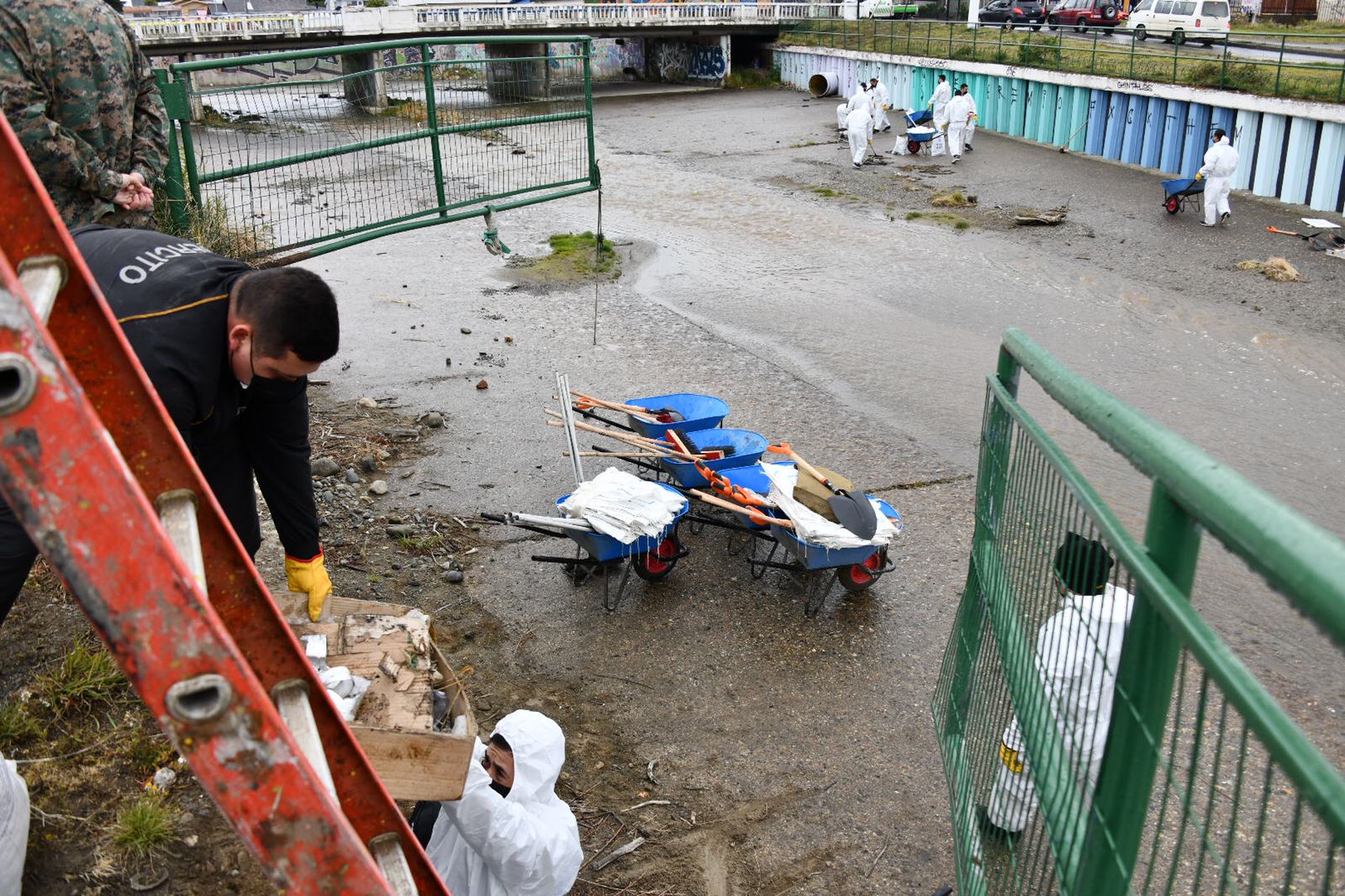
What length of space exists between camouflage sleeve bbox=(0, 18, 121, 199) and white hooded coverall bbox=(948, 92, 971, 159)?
17139 millimetres

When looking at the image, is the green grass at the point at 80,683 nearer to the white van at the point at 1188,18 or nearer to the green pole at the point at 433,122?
the green pole at the point at 433,122

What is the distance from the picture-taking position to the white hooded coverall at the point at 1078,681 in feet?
5.86

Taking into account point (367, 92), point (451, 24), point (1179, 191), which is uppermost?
point (451, 24)

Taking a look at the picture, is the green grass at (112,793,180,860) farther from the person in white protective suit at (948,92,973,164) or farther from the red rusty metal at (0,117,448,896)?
the person in white protective suit at (948,92,973,164)

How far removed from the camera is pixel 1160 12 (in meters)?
30.6

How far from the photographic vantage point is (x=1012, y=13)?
36.4 metres

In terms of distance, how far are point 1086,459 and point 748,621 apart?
9.50 ft

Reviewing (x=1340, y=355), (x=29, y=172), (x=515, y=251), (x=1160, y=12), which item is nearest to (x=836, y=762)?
(x=29, y=172)

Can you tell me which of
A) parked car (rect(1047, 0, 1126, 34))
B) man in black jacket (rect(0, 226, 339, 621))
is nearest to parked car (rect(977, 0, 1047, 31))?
parked car (rect(1047, 0, 1126, 34))

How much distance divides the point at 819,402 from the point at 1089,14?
32.9 metres

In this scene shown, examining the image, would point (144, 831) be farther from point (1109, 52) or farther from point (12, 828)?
point (1109, 52)

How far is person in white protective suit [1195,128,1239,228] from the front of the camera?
517 inches

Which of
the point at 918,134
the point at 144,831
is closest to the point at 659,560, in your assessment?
the point at 144,831

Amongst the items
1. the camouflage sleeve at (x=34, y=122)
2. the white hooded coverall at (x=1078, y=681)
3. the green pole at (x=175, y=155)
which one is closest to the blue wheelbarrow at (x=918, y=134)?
the green pole at (x=175, y=155)
